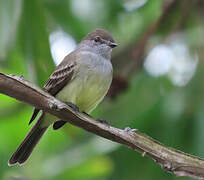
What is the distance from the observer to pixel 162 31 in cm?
582

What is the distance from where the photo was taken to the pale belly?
470cm

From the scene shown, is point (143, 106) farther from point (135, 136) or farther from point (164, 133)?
point (135, 136)

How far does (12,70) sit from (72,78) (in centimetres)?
82

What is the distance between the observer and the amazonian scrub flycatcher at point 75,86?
4727 millimetres

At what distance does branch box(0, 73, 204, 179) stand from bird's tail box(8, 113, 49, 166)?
179 cm

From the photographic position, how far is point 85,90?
4695 millimetres

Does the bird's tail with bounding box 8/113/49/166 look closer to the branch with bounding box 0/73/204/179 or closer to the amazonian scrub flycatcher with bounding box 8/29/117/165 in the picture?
the amazonian scrub flycatcher with bounding box 8/29/117/165

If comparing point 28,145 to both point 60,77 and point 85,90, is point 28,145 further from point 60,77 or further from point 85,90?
point 85,90

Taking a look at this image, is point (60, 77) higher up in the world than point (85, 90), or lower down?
higher up

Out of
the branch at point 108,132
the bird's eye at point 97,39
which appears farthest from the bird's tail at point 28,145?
the branch at point 108,132

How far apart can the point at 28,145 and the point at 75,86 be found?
884 millimetres

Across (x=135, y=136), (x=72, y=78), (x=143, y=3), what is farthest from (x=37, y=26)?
(x=135, y=136)

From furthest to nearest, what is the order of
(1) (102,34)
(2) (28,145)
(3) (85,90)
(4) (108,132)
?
(1) (102,34)
(2) (28,145)
(3) (85,90)
(4) (108,132)

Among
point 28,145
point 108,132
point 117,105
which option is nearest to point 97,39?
point 117,105
